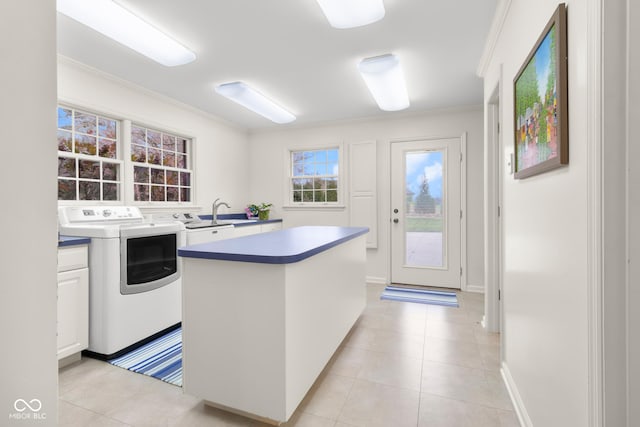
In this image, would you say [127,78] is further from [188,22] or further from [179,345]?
[179,345]

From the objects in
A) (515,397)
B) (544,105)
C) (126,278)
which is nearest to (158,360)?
(126,278)

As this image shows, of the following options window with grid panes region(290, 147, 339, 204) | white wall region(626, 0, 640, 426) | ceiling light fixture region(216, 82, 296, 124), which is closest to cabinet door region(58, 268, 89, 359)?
ceiling light fixture region(216, 82, 296, 124)

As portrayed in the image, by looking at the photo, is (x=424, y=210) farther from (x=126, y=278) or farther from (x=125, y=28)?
(x=125, y=28)

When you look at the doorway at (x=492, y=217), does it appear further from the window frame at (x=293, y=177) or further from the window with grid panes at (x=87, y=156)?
the window with grid panes at (x=87, y=156)

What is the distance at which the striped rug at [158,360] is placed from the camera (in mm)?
2033

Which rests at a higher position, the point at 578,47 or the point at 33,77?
the point at 578,47

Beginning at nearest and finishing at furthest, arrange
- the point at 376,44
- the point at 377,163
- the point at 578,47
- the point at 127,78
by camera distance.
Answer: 1. the point at 578,47
2. the point at 376,44
3. the point at 127,78
4. the point at 377,163

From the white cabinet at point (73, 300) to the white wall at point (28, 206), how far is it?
191 cm

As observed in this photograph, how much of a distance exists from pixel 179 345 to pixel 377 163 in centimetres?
329

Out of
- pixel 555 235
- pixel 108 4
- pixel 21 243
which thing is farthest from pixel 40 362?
pixel 108 4

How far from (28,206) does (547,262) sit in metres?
1.64

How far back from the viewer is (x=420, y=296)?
3.76 m

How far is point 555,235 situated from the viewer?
1.15 metres

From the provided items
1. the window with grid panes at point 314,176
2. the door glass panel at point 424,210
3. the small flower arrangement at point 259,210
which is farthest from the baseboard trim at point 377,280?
the small flower arrangement at point 259,210
